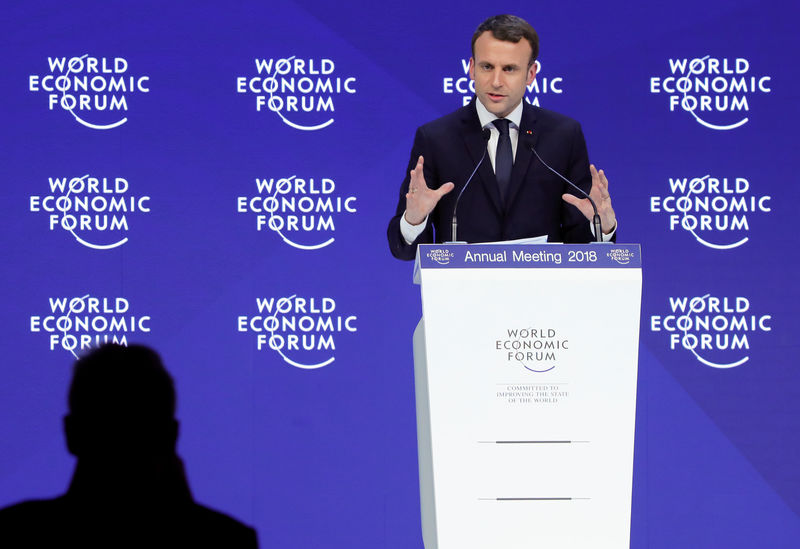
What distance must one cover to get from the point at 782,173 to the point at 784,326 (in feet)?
2.09

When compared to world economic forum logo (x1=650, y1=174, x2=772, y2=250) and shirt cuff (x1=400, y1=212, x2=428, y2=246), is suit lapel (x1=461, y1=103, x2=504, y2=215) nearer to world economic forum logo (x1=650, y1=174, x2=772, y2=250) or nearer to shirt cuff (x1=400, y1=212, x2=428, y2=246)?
shirt cuff (x1=400, y1=212, x2=428, y2=246)

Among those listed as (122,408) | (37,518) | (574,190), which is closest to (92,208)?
(122,408)

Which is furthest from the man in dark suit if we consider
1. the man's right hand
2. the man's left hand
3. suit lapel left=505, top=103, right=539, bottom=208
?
the man's left hand

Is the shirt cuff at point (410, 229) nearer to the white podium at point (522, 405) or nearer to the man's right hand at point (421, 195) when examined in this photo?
the man's right hand at point (421, 195)

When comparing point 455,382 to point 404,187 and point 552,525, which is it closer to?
point 552,525

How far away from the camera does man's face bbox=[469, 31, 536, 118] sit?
2576 millimetres

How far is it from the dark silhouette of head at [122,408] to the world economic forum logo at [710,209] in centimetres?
219

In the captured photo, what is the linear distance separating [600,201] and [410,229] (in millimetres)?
509

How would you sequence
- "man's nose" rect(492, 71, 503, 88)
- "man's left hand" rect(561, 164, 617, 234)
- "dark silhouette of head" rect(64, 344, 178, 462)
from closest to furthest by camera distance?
"man's left hand" rect(561, 164, 617, 234) → "man's nose" rect(492, 71, 503, 88) → "dark silhouette of head" rect(64, 344, 178, 462)

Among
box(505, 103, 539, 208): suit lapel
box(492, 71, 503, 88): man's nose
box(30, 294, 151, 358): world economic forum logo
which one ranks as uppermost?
box(492, 71, 503, 88): man's nose

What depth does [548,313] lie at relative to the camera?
1.94 m

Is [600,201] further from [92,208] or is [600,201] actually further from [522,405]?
[92,208]

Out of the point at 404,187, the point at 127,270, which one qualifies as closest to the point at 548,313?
the point at 404,187

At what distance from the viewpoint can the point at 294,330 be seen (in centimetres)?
376
